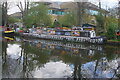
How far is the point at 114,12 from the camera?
19500mm

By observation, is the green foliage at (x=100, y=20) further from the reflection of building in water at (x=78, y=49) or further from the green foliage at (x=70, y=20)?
the reflection of building in water at (x=78, y=49)

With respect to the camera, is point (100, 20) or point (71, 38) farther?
point (100, 20)

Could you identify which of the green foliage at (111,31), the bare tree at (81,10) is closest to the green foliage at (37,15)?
the bare tree at (81,10)

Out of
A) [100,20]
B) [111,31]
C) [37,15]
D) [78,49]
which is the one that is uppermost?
[37,15]

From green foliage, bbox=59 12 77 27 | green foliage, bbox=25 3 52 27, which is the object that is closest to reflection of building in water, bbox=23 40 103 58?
green foliage, bbox=59 12 77 27

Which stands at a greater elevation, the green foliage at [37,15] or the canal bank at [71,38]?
the green foliage at [37,15]

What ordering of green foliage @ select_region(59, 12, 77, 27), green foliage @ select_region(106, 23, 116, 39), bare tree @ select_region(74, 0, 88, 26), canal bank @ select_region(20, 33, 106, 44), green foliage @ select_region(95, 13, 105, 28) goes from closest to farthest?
1. canal bank @ select_region(20, 33, 106, 44)
2. green foliage @ select_region(106, 23, 116, 39)
3. green foliage @ select_region(95, 13, 105, 28)
4. bare tree @ select_region(74, 0, 88, 26)
5. green foliage @ select_region(59, 12, 77, 27)

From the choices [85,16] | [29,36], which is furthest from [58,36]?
[85,16]

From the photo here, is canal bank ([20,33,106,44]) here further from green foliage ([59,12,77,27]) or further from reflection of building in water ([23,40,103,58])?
green foliage ([59,12,77,27])

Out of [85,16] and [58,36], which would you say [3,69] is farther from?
[85,16]

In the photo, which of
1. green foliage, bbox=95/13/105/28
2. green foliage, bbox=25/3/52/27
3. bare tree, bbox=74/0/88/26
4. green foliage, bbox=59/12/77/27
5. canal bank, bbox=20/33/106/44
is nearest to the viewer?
canal bank, bbox=20/33/106/44

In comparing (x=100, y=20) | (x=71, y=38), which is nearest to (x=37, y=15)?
(x=71, y=38)

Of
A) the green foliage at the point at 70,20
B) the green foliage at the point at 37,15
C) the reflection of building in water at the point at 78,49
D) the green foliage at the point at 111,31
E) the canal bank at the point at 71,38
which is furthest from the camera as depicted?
the green foliage at the point at 37,15

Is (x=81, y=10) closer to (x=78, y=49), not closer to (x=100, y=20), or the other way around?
(x=100, y=20)
